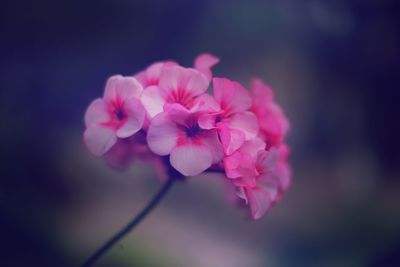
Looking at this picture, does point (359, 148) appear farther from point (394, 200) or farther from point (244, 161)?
point (244, 161)

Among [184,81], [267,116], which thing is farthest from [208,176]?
[184,81]

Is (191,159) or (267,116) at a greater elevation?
(267,116)

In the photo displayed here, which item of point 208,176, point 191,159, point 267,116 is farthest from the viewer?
point 208,176

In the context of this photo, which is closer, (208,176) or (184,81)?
(184,81)

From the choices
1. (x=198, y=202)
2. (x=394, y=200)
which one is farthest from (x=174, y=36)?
(x=394, y=200)

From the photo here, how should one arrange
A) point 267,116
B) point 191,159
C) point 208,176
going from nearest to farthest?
point 191,159 < point 267,116 < point 208,176

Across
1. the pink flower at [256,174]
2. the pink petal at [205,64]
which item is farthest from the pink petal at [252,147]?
the pink petal at [205,64]

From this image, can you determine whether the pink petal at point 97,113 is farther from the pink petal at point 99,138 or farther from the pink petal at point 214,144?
the pink petal at point 214,144

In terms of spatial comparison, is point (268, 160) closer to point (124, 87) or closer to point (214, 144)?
point (214, 144)

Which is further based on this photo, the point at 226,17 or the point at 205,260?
the point at 226,17
